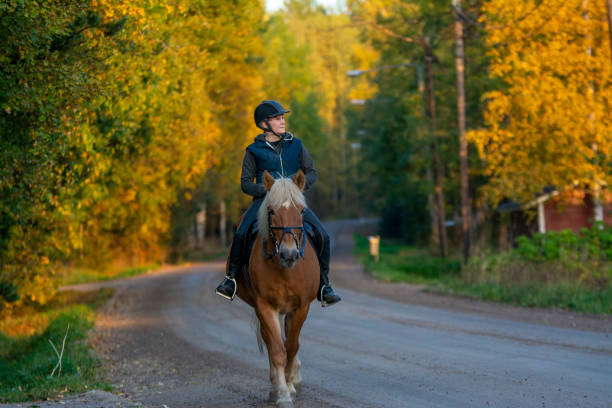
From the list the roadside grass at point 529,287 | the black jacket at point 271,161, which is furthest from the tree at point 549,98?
the black jacket at point 271,161

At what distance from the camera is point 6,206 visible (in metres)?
12.2

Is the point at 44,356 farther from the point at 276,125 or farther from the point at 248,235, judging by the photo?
the point at 276,125

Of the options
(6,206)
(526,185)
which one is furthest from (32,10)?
(526,185)

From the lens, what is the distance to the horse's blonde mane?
697 centimetres

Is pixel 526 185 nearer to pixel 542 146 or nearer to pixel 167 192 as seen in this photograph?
pixel 542 146

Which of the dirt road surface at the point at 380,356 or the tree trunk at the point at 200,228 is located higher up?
the tree trunk at the point at 200,228

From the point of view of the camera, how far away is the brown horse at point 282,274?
22.6 ft

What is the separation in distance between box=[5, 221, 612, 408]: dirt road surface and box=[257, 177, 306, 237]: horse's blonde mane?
2013 mm

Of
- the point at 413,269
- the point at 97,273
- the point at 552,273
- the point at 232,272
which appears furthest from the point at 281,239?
the point at 97,273

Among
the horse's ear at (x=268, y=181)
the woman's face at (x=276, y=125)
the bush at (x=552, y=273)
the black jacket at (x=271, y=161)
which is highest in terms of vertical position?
the woman's face at (x=276, y=125)

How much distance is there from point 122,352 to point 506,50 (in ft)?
64.3

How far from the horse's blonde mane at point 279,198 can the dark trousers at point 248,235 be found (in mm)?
635

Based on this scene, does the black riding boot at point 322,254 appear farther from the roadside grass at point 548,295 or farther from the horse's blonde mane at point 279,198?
the roadside grass at point 548,295

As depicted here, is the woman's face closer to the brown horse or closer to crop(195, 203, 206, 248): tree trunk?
the brown horse
